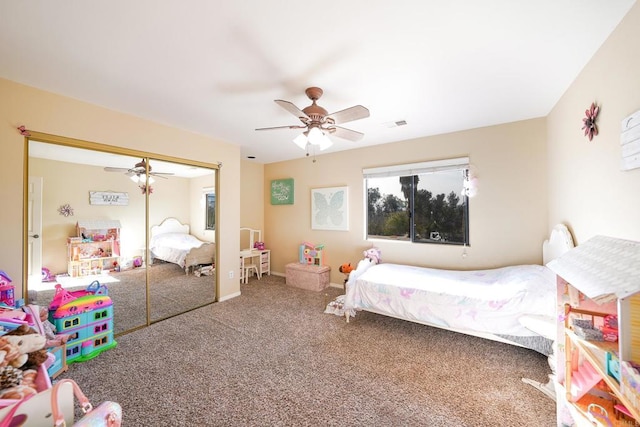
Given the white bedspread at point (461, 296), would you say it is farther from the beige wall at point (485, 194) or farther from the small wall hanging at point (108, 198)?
the small wall hanging at point (108, 198)

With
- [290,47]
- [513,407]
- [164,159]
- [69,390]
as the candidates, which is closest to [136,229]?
[164,159]

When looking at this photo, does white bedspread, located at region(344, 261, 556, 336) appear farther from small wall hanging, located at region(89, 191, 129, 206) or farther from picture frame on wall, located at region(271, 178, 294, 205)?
small wall hanging, located at region(89, 191, 129, 206)

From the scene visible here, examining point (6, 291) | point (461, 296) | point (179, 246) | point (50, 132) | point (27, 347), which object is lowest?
point (461, 296)

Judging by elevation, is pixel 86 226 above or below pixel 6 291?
above

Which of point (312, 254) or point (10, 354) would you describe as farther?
point (312, 254)

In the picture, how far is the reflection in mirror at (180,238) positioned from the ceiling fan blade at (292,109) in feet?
6.83

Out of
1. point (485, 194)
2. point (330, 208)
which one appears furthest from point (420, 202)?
point (330, 208)

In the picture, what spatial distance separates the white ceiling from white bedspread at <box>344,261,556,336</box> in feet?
5.94

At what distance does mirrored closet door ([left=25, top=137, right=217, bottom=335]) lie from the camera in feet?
7.58

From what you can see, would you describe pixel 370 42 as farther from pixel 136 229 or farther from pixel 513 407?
pixel 136 229

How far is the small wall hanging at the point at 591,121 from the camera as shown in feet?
5.73

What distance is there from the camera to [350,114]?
2.05m

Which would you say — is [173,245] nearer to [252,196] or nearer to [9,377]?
[252,196]

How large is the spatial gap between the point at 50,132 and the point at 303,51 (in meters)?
2.50
